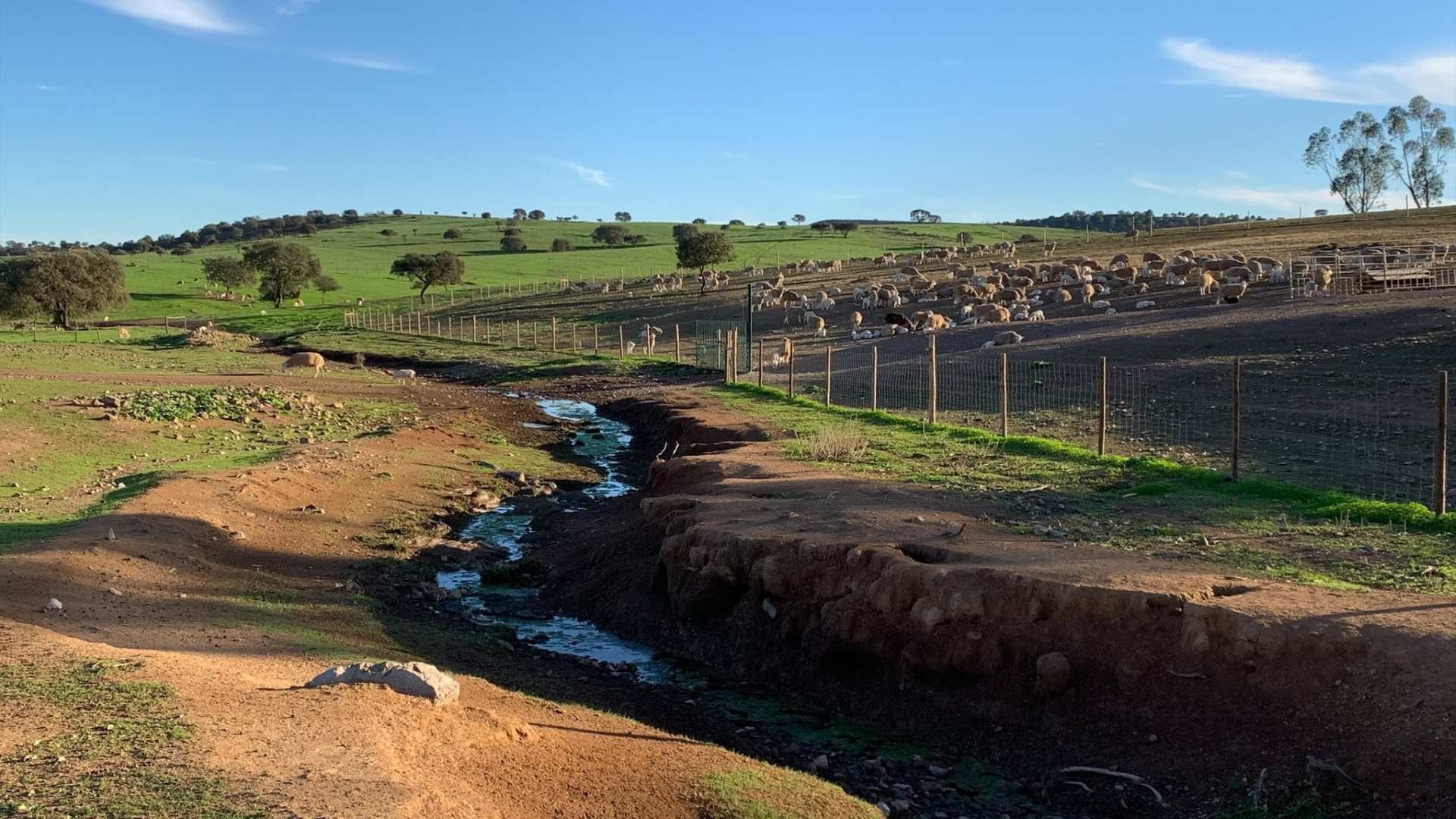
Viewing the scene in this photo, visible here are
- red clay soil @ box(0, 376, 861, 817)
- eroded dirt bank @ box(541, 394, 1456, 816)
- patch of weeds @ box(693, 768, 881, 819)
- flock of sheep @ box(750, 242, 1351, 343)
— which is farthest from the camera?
flock of sheep @ box(750, 242, 1351, 343)

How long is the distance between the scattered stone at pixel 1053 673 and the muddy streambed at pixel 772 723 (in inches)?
31.1

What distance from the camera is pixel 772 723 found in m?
9.79

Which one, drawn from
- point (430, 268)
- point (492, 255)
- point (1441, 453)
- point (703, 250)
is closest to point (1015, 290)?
point (703, 250)

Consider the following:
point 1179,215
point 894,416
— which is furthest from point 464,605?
point 1179,215

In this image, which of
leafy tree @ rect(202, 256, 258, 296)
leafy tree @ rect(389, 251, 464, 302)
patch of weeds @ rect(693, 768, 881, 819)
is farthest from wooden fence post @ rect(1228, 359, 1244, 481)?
leafy tree @ rect(202, 256, 258, 296)

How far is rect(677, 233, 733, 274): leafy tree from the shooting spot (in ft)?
245

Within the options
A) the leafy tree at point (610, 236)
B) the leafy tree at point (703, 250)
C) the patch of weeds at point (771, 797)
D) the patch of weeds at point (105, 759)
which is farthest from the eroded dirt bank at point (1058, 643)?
the leafy tree at point (610, 236)

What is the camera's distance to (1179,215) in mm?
179625

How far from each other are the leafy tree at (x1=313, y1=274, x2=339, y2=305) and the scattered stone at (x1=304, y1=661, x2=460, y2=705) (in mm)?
93987

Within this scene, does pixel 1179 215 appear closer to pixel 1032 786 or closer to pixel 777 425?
pixel 777 425

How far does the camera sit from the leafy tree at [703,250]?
245 ft

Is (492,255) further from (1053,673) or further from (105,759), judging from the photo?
(105,759)

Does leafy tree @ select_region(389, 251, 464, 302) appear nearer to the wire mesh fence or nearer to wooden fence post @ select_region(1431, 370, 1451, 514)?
the wire mesh fence

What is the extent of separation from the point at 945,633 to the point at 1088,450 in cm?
859
